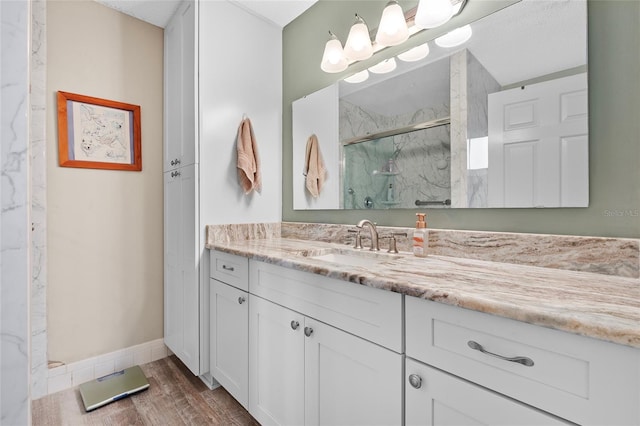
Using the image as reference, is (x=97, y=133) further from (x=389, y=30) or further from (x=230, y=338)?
(x=389, y=30)

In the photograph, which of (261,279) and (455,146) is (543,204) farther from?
(261,279)

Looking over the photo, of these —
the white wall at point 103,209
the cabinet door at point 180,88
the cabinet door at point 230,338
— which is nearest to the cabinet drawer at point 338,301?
the cabinet door at point 230,338

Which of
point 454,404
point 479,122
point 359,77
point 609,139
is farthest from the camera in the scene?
point 359,77

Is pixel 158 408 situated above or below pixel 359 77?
below

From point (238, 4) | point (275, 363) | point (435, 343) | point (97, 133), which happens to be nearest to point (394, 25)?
point (238, 4)

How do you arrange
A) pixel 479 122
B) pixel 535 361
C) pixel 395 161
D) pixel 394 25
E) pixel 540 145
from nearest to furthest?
pixel 535 361 → pixel 540 145 → pixel 479 122 → pixel 394 25 → pixel 395 161

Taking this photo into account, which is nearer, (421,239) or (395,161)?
(421,239)

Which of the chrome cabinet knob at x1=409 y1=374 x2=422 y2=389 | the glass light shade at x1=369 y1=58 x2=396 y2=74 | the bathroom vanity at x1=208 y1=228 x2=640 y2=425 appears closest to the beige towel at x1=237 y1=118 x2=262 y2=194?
the bathroom vanity at x1=208 y1=228 x2=640 y2=425

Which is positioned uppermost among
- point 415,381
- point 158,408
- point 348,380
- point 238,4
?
point 238,4

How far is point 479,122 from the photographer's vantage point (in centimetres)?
124

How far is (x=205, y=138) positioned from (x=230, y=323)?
42.0 inches

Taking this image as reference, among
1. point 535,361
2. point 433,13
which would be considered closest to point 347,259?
point 535,361

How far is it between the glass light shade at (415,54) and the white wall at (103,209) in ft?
5.72

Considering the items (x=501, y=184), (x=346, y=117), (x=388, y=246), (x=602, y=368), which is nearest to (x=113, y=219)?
(x=346, y=117)
